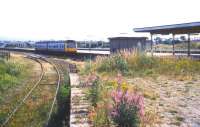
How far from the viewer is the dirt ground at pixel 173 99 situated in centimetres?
1046

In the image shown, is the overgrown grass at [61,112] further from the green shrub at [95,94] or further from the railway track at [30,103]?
the green shrub at [95,94]

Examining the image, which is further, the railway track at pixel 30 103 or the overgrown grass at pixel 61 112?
the railway track at pixel 30 103

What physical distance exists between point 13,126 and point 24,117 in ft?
3.71

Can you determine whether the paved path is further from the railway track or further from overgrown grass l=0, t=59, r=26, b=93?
overgrown grass l=0, t=59, r=26, b=93

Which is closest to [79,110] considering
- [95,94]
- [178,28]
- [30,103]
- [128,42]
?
[95,94]

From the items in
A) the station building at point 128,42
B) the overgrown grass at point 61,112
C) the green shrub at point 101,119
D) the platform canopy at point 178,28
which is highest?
the platform canopy at point 178,28

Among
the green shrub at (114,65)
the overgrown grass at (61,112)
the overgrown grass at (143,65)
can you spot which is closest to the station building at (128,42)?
the overgrown grass at (143,65)

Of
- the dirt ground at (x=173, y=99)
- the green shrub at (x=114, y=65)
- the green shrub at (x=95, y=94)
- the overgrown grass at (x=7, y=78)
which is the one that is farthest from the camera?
the green shrub at (x=114, y=65)

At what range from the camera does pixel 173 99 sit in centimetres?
1370

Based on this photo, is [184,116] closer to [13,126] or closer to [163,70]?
[13,126]

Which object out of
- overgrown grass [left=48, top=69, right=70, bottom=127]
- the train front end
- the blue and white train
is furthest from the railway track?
the blue and white train

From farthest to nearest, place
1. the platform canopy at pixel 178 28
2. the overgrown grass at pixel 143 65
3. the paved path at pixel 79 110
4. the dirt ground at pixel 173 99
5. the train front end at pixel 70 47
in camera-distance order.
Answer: the train front end at pixel 70 47, the platform canopy at pixel 178 28, the overgrown grass at pixel 143 65, the dirt ground at pixel 173 99, the paved path at pixel 79 110

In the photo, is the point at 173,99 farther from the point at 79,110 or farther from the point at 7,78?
the point at 7,78

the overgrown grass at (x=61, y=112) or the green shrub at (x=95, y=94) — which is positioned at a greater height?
the green shrub at (x=95, y=94)
